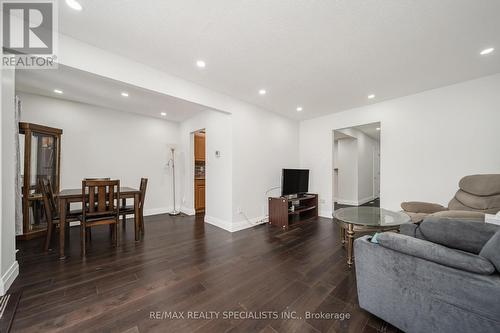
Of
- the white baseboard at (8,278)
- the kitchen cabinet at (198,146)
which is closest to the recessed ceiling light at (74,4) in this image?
the white baseboard at (8,278)

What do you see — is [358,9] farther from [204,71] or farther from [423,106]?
[423,106]

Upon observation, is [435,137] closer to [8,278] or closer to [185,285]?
[185,285]

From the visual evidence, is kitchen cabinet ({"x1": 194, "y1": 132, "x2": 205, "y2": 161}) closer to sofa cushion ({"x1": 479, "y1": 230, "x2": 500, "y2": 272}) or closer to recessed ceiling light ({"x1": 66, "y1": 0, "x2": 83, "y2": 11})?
recessed ceiling light ({"x1": 66, "y1": 0, "x2": 83, "y2": 11})

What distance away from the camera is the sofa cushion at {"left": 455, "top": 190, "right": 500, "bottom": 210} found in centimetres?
237

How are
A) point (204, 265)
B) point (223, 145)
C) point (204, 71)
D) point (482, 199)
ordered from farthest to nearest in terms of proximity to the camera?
1. point (223, 145)
2. point (204, 71)
3. point (482, 199)
4. point (204, 265)

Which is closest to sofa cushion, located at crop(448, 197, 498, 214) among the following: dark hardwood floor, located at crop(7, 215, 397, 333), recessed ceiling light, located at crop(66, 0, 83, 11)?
dark hardwood floor, located at crop(7, 215, 397, 333)

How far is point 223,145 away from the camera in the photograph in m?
3.75

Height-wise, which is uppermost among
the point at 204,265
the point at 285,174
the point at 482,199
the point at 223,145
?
the point at 223,145

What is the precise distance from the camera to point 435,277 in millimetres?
1096

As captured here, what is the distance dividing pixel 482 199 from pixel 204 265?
3772 mm

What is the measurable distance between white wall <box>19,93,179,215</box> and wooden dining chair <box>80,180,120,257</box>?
1717 mm

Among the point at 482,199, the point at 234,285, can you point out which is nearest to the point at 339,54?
the point at 482,199

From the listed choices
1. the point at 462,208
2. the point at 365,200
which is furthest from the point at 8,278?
the point at 365,200

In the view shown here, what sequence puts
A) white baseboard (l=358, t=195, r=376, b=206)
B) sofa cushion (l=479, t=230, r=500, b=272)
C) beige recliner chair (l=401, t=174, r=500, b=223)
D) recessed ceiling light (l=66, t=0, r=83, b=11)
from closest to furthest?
sofa cushion (l=479, t=230, r=500, b=272)
recessed ceiling light (l=66, t=0, r=83, b=11)
beige recliner chair (l=401, t=174, r=500, b=223)
white baseboard (l=358, t=195, r=376, b=206)
